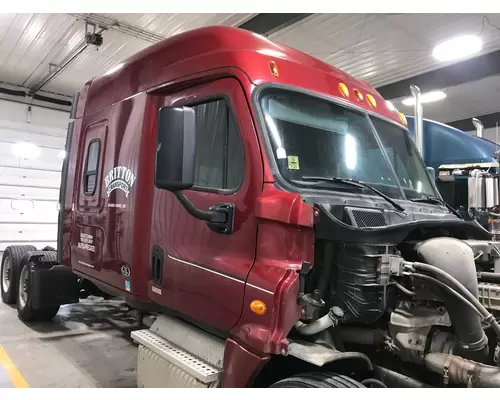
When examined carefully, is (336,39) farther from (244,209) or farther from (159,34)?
(244,209)

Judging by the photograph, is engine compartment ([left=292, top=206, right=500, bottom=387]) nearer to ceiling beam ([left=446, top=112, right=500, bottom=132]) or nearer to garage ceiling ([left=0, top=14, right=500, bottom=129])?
garage ceiling ([left=0, top=14, right=500, bottom=129])

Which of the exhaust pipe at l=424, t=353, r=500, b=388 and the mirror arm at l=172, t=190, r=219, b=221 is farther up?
the mirror arm at l=172, t=190, r=219, b=221

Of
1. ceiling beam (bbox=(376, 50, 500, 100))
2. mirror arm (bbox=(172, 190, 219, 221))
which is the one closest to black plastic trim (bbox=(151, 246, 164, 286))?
mirror arm (bbox=(172, 190, 219, 221))

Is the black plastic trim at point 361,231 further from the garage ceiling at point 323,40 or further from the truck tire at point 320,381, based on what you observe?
the garage ceiling at point 323,40

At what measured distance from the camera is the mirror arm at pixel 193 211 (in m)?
2.57

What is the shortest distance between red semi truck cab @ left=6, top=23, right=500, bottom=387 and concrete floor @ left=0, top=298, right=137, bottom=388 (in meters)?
1.06

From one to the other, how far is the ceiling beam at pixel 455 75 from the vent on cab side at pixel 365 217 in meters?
7.70

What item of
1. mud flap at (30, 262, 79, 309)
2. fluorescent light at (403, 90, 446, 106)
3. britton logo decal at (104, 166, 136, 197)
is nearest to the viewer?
britton logo decal at (104, 166, 136, 197)

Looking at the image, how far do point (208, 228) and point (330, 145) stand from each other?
981 mm

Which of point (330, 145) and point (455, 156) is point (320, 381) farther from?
point (455, 156)

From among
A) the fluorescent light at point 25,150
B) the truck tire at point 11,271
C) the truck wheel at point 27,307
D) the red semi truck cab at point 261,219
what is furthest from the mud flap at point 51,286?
the fluorescent light at point 25,150

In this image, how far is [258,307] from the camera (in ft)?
7.63

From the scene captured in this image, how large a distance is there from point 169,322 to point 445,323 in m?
1.87

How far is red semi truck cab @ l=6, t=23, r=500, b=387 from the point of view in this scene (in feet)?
7.57
